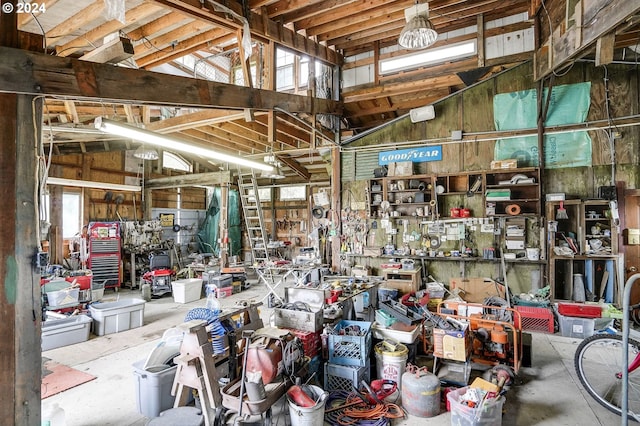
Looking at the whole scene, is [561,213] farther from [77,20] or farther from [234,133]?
[77,20]

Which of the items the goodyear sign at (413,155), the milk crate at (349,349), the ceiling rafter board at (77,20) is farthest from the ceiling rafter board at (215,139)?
the milk crate at (349,349)

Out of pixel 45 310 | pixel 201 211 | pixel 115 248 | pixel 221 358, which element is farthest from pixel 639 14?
Answer: pixel 201 211

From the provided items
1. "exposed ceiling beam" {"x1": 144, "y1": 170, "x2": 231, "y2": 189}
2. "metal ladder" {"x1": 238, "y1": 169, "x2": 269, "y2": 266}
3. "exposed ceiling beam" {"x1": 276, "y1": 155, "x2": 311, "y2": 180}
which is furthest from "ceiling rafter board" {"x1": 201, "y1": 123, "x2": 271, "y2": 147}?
"exposed ceiling beam" {"x1": 276, "y1": 155, "x2": 311, "y2": 180}

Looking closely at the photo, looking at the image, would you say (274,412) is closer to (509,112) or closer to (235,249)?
Result: (509,112)

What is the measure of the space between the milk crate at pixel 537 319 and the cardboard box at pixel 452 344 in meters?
2.32

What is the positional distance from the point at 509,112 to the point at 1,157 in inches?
268

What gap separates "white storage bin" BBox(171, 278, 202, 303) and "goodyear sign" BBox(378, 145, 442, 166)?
4833 millimetres

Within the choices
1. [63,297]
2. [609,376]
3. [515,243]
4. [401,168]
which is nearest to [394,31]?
[401,168]

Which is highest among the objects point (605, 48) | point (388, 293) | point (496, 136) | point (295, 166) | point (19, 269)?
point (605, 48)

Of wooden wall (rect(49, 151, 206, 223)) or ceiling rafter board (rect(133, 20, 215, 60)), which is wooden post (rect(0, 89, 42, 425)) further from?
wooden wall (rect(49, 151, 206, 223))

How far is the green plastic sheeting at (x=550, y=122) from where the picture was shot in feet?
17.9

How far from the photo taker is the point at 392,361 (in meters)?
3.24

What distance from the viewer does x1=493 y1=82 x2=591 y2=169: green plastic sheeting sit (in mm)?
5469

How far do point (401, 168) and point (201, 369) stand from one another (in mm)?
5152
